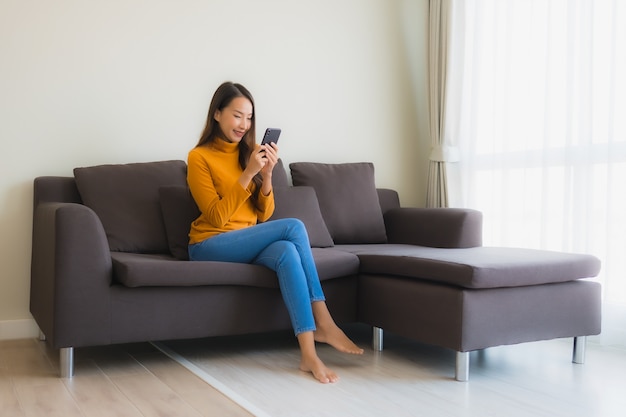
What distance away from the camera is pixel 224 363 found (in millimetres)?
2975

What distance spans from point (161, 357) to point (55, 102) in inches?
56.0

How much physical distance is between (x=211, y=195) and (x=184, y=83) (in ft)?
3.52

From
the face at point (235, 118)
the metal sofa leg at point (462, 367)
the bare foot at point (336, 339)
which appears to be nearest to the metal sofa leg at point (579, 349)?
the metal sofa leg at point (462, 367)

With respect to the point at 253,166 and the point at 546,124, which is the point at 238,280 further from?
the point at 546,124

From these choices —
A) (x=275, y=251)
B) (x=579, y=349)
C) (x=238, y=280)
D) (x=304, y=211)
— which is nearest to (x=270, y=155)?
(x=275, y=251)

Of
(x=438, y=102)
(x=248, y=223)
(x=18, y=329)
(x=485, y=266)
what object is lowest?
(x=18, y=329)

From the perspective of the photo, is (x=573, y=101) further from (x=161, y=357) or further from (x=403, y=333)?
(x=161, y=357)

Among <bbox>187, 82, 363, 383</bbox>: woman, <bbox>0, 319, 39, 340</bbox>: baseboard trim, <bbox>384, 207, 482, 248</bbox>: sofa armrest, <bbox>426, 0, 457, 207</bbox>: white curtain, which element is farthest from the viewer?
<bbox>426, 0, 457, 207</bbox>: white curtain

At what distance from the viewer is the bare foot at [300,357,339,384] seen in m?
2.67

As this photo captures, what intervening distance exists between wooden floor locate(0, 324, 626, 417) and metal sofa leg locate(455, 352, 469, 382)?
0.04 meters

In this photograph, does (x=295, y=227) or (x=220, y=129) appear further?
(x=220, y=129)

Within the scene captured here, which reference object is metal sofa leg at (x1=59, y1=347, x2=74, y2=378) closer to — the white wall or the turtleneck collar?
the white wall

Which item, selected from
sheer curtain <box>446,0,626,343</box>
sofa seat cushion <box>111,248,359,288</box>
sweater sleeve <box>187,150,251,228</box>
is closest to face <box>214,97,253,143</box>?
sweater sleeve <box>187,150,251,228</box>

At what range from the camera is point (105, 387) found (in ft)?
8.46
